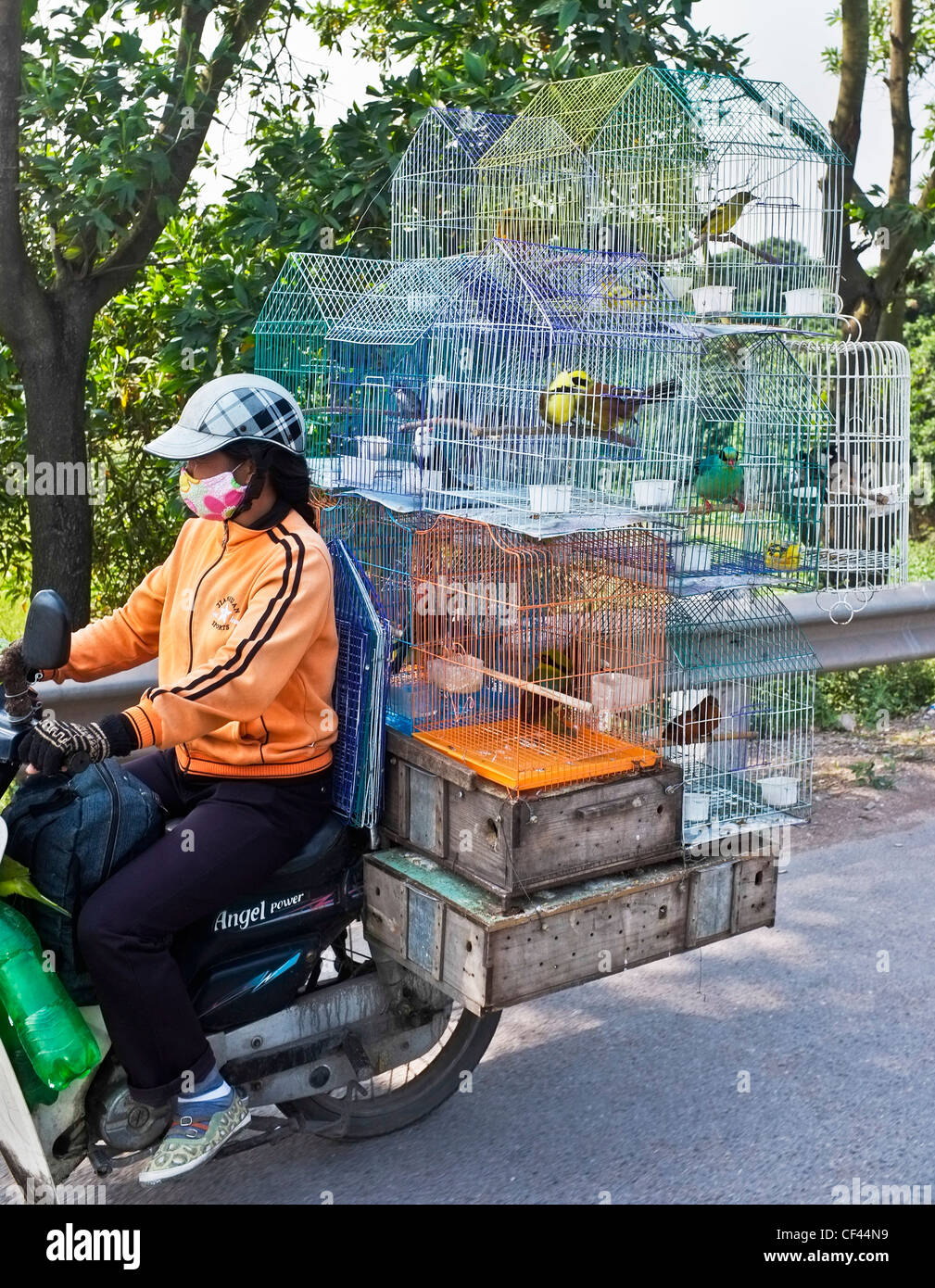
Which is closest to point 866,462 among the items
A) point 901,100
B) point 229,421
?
point 229,421

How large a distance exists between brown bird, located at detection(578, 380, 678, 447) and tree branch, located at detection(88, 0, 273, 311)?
9.20 ft

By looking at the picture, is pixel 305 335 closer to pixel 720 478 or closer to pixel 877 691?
pixel 720 478

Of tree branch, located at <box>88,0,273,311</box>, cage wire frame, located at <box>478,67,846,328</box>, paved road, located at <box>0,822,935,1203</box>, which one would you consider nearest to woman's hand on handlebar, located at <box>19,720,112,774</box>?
paved road, located at <box>0,822,935,1203</box>

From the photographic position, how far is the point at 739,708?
13.0 ft

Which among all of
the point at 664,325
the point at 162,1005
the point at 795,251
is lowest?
the point at 162,1005

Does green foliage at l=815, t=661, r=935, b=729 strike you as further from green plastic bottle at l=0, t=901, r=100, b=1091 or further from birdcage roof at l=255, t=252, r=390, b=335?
green plastic bottle at l=0, t=901, r=100, b=1091

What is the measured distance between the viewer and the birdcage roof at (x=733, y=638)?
382 centimetres

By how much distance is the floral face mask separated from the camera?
3.12 meters

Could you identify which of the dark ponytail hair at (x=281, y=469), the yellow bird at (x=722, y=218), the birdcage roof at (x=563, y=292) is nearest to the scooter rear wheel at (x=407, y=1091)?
the dark ponytail hair at (x=281, y=469)

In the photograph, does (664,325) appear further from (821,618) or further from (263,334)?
(821,618)

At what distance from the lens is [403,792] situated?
3.47 meters

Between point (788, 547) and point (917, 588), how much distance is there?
286 cm

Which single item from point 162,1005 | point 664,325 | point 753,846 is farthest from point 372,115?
point 162,1005

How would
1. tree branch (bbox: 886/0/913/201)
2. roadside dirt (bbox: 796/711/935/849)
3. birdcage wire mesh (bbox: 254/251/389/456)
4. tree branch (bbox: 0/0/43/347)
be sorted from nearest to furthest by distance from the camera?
birdcage wire mesh (bbox: 254/251/389/456)
tree branch (bbox: 0/0/43/347)
roadside dirt (bbox: 796/711/935/849)
tree branch (bbox: 886/0/913/201)
